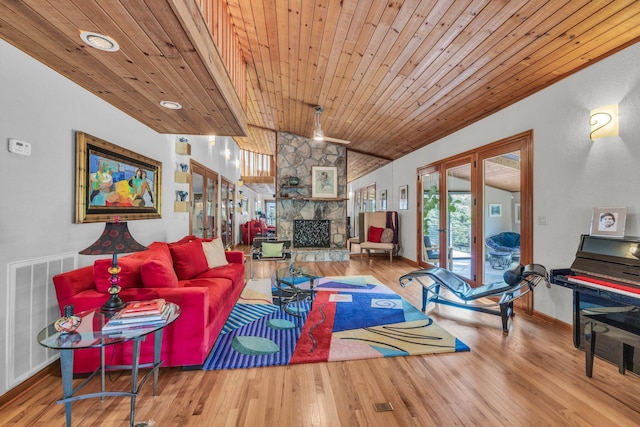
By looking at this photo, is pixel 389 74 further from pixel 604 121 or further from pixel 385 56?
pixel 604 121

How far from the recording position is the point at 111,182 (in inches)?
111

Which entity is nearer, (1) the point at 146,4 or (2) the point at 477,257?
(1) the point at 146,4

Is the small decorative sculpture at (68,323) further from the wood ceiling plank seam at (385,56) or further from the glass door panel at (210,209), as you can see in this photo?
the glass door panel at (210,209)

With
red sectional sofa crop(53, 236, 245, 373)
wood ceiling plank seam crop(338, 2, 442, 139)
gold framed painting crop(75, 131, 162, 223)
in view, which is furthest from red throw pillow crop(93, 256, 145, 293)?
wood ceiling plank seam crop(338, 2, 442, 139)

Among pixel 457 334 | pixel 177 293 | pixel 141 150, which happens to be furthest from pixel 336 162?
pixel 177 293

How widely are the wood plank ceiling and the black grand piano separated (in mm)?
1743

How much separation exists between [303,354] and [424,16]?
3.02m

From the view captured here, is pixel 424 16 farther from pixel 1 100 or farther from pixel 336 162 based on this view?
pixel 336 162

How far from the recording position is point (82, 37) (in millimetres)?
1671

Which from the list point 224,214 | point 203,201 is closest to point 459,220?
point 203,201

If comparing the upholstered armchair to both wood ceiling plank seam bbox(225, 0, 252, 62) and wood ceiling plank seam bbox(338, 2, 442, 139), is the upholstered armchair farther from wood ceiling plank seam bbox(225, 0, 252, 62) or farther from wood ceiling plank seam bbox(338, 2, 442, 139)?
wood ceiling plank seam bbox(225, 0, 252, 62)

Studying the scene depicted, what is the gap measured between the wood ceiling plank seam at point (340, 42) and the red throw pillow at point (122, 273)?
282cm

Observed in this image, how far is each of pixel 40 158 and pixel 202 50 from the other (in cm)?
141

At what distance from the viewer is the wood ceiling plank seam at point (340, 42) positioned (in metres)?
2.51
